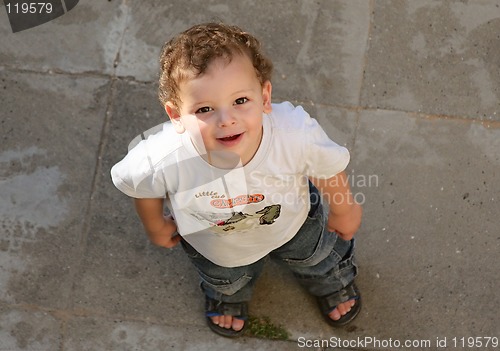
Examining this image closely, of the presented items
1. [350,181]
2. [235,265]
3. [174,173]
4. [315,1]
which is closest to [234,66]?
[174,173]

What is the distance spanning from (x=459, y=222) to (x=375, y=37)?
88 cm

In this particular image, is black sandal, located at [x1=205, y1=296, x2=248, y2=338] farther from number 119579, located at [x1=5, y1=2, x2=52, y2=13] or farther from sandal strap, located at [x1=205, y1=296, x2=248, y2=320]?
number 119579, located at [x1=5, y1=2, x2=52, y2=13]

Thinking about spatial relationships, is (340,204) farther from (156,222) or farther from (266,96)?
(156,222)

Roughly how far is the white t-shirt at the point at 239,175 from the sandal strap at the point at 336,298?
58 centimetres

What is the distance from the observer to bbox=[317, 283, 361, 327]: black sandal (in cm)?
243

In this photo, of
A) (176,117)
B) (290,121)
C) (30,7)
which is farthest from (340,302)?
(30,7)

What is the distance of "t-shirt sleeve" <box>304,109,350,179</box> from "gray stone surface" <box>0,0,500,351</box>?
2.66ft

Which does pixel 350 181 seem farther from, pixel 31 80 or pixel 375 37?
pixel 31 80

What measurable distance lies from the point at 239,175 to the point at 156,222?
0.40m

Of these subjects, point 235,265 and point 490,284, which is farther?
point 490,284

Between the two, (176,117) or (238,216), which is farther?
(238,216)

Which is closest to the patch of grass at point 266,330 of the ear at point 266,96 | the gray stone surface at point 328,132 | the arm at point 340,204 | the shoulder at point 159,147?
the gray stone surface at point 328,132

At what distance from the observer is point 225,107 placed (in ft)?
5.41

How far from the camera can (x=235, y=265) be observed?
7.10 ft
